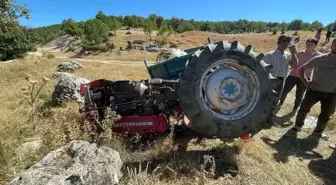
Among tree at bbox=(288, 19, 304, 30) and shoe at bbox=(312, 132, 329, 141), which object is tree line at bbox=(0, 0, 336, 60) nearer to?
tree at bbox=(288, 19, 304, 30)

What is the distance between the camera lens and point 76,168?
2.80 m

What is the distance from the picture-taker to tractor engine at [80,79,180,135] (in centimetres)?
399

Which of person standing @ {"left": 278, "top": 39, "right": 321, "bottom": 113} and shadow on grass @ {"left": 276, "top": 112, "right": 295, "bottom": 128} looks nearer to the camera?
shadow on grass @ {"left": 276, "top": 112, "right": 295, "bottom": 128}

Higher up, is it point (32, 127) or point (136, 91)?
point (136, 91)

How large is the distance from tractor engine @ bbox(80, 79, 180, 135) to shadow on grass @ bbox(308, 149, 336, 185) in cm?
204

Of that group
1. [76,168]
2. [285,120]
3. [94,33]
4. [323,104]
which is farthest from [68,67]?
[94,33]

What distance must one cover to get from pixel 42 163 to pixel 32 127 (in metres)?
2.40

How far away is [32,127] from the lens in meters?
5.15

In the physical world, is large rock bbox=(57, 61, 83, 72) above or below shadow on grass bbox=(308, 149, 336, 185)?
below

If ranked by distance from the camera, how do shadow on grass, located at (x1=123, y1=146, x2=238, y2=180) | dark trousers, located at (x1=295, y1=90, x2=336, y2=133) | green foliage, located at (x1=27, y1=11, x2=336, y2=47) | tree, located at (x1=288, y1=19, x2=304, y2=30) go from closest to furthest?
shadow on grass, located at (x1=123, y1=146, x2=238, y2=180)
dark trousers, located at (x1=295, y1=90, x2=336, y2=133)
green foliage, located at (x1=27, y1=11, x2=336, y2=47)
tree, located at (x1=288, y1=19, x2=304, y2=30)

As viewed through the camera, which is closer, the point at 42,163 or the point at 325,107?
the point at 42,163

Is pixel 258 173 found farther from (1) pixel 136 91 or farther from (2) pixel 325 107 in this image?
(2) pixel 325 107

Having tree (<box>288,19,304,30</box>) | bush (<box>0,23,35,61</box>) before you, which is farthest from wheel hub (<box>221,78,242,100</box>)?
tree (<box>288,19,304,30</box>)

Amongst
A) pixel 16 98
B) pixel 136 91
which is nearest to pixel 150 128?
pixel 136 91
